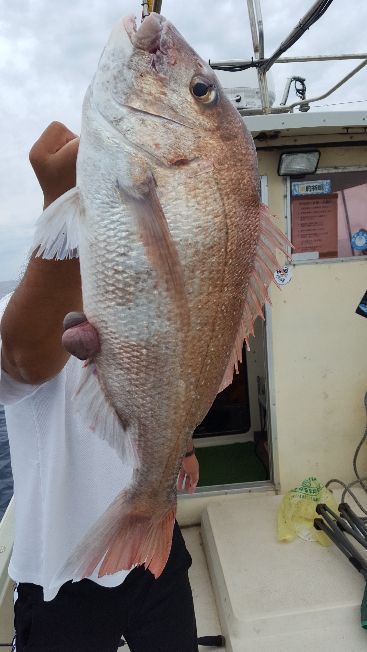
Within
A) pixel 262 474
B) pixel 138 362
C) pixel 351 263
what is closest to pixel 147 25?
pixel 138 362

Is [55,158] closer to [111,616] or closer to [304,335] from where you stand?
[111,616]

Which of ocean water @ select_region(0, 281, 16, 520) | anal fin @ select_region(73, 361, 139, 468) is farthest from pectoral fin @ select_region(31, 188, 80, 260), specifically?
ocean water @ select_region(0, 281, 16, 520)

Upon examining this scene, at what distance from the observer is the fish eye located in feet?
3.80

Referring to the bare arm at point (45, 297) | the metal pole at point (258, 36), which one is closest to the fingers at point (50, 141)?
the bare arm at point (45, 297)

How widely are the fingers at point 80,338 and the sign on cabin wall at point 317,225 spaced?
10.1 ft

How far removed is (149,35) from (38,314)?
77 centimetres

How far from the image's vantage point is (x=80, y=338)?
1068 millimetres

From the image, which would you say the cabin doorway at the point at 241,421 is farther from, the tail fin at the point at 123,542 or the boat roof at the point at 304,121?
the tail fin at the point at 123,542

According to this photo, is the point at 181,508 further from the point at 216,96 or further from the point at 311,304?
the point at 216,96

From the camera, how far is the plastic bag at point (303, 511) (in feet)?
11.3

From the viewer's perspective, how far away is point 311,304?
391 cm

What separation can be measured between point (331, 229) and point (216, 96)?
9.79 ft

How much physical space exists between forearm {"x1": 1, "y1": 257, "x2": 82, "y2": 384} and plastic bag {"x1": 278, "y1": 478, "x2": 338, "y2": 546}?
9.08 feet

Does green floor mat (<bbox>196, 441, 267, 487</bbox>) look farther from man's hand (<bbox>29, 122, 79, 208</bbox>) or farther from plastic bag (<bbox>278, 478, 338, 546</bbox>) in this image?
man's hand (<bbox>29, 122, 79, 208</bbox>)
